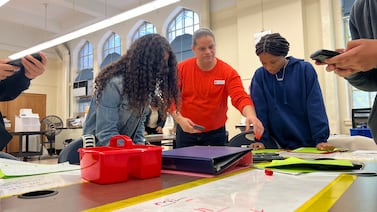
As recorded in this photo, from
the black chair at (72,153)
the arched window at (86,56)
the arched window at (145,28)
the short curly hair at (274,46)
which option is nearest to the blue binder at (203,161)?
the black chair at (72,153)

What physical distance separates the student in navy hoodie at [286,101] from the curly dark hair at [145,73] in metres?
0.53

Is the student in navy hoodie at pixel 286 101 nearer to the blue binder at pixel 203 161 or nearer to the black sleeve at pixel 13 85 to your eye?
the blue binder at pixel 203 161

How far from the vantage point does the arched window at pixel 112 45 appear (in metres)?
8.08

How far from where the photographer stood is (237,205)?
489mm

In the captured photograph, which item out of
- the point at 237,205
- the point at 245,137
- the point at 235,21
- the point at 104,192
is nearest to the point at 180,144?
the point at 245,137

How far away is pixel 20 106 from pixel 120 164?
30.0ft

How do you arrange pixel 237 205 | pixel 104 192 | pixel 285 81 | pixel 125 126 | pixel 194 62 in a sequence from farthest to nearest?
pixel 194 62 < pixel 285 81 < pixel 125 126 < pixel 104 192 < pixel 237 205

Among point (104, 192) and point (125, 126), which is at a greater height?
point (125, 126)

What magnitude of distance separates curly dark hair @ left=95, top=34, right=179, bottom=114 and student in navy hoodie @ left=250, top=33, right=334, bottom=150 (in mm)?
535

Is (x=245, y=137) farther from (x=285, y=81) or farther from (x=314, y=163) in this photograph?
(x=314, y=163)

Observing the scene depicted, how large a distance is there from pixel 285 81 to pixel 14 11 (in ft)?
26.3

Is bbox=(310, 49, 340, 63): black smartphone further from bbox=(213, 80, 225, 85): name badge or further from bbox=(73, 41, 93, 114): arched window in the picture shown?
bbox=(73, 41, 93, 114): arched window

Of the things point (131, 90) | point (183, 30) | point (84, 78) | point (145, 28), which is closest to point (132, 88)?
point (131, 90)

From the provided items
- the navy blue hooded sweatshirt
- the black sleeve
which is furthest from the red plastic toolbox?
the navy blue hooded sweatshirt
